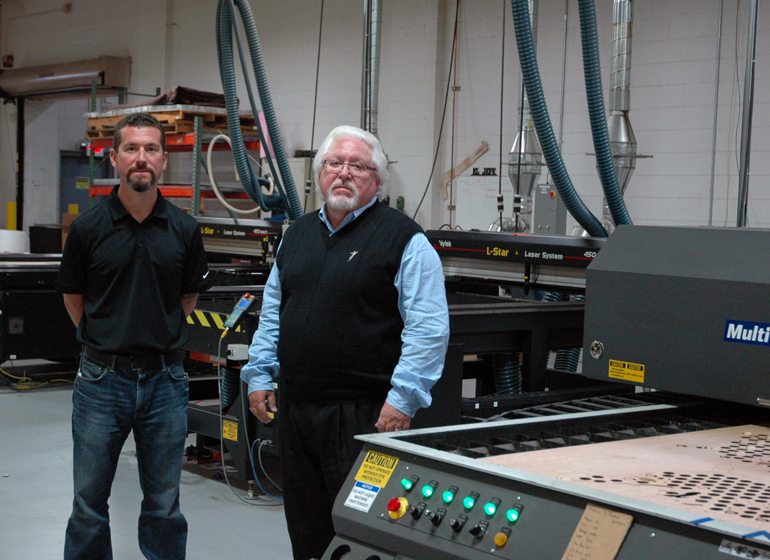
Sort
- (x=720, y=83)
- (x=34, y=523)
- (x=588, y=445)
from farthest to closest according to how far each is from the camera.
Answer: (x=720, y=83) < (x=34, y=523) < (x=588, y=445)

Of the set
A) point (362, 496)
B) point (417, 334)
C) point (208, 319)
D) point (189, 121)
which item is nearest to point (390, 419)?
point (417, 334)

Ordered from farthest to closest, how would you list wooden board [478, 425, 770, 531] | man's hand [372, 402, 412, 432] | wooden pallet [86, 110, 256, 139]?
1. wooden pallet [86, 110, 256, 139]
2. man's hand [372, 402, 412, 432]
3. wooden board [478, 425, 770, 531]

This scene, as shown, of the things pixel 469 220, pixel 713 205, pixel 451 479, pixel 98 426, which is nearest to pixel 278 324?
pixel 98 426

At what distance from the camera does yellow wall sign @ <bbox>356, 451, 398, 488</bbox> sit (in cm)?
190

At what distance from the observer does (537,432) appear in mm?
2189

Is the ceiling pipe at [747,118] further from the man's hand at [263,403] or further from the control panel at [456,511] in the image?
the control panel at [456,511]

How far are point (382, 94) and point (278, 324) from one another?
6.15 metres

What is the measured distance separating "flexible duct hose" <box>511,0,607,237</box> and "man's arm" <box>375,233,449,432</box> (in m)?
1.70

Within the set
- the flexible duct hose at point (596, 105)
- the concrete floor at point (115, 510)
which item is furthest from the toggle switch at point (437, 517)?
the flexible duct hose at point (596, 105)

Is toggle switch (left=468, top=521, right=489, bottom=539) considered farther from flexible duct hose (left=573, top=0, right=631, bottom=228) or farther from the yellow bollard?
the yellow bollard

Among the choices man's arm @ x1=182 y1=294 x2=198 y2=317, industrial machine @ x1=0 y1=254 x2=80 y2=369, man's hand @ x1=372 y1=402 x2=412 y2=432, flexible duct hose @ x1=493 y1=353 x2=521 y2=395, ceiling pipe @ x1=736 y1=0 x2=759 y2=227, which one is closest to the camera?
man's hand @ x1=372 y1=402 x2=412 y2=432

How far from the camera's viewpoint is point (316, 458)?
2.63 m

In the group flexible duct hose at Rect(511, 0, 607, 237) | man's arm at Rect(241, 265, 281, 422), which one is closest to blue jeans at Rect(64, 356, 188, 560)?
man's arm at Rect(241, 265, 281, 422)

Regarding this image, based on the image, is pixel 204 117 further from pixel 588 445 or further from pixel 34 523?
pixel 588 445
